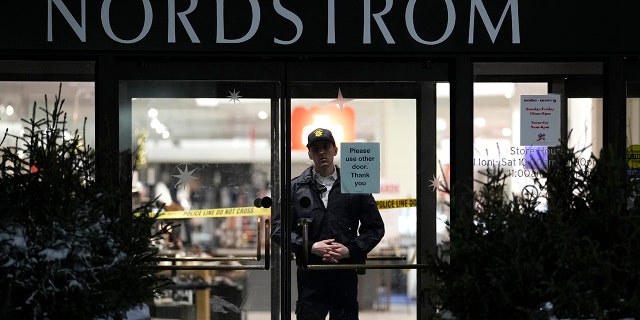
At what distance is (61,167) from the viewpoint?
5.57 meters

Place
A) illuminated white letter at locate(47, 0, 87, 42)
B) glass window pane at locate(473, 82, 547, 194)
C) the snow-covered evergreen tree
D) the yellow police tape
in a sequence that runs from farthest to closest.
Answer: glass window pane at locate(473, 82, 547, 194) → the yellow police tape → illuminated white letter at locate(47, 0, 87, 42) → the snow-covered evergreen tree

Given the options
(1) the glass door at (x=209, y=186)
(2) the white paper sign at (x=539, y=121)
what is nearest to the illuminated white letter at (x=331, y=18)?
(1) the glass door at (x=209, y=186)

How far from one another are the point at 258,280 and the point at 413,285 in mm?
1126

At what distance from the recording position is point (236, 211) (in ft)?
23.7

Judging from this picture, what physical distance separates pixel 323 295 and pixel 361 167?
3.15ft

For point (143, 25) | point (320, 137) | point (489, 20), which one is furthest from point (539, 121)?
point (143, 25)

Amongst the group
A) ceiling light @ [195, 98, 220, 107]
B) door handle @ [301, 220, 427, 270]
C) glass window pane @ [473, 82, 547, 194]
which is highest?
ceiling light @ [195, 98, 220, 107]

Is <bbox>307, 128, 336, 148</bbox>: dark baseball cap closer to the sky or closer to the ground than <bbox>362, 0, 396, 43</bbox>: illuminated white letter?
closer to the ground

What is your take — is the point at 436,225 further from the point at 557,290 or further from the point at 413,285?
the point at 557,290

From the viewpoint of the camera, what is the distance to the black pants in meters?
7.23

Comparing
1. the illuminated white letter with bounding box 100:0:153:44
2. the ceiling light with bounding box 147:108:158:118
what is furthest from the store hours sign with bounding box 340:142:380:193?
the illuminated white letter with bounding box 100:0:153:44

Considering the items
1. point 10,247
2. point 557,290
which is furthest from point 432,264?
point 10,247

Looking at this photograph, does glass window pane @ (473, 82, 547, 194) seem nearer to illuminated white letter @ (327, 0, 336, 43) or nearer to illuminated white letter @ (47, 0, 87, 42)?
illuminated white letter @ (327, 0, 336, 43)

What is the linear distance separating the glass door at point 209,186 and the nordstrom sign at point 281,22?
1.16 ft
